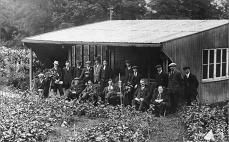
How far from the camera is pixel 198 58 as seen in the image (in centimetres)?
1542

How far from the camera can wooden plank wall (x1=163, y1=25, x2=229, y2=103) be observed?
47.0 feet

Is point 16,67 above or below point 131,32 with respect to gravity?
below

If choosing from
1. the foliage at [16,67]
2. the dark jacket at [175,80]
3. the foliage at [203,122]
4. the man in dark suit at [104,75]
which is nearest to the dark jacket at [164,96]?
the dark jacket at [175,80]

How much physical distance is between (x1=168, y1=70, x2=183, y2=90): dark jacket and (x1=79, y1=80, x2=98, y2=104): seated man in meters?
2.60

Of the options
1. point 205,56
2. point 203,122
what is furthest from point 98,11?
point 203,122

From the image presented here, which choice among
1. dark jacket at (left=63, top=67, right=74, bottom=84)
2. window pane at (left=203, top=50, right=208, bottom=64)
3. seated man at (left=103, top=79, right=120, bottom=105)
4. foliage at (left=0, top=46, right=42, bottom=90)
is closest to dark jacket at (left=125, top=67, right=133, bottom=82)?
seated man at (left=103, top=79, right=120, bottom=105)

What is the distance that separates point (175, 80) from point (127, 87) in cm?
172

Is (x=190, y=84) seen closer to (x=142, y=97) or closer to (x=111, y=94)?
(x=142, y=97)

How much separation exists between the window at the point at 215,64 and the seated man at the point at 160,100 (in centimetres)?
330

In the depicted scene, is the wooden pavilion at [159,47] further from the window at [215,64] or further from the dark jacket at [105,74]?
the dark jacket at [105,74]

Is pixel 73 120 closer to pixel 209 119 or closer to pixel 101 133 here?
pixel 101 133

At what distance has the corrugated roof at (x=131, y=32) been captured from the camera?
49.3 ft

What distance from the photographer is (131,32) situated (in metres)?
17.1

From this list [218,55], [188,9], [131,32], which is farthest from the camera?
[188,9]
